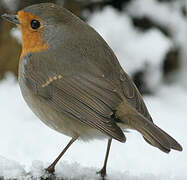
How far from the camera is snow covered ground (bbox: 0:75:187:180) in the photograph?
473 cm

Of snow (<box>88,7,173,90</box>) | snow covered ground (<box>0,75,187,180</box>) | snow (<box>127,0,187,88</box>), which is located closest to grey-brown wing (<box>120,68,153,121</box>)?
snow covered ground (<box>0,75,187,180</box>)

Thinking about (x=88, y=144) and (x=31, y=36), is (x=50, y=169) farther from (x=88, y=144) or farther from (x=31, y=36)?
(x=88, y=144)

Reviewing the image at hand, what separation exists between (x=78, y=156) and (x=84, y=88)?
1.52 metres

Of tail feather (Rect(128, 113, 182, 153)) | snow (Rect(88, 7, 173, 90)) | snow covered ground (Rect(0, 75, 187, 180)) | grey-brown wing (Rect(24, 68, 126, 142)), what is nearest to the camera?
tail feather (Rect(128, 113, 182, 153))

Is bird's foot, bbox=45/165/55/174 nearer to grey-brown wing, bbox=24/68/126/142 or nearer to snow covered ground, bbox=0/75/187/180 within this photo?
grey-brown wing, bbox=24/68/126/142

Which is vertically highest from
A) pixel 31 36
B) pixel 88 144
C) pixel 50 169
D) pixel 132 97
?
pixel 31 36

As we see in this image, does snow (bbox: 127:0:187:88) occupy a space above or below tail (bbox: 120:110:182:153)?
above

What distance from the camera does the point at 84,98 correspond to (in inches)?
136

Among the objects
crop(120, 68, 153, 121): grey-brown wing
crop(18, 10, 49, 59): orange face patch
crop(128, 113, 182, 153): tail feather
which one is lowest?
crop(128, 113, 182, 153): tail feather

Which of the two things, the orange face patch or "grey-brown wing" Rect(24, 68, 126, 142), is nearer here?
"grey-brown wing" Rect(24, 68, 126, 142)

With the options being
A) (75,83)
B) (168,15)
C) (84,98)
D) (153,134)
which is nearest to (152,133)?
(153,134)

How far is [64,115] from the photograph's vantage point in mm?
3510

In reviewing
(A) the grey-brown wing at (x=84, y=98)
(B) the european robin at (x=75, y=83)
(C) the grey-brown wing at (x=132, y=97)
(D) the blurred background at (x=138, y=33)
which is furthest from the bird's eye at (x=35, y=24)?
(D) the blurred background at (x=138, y=33)

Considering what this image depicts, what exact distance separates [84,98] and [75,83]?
0.14m
